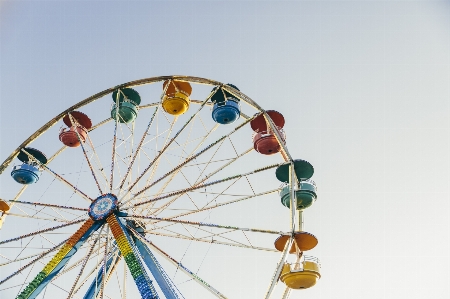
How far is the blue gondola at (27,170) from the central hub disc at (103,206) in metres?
3.18

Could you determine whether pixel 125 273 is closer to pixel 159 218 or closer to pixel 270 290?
pixel 159 218

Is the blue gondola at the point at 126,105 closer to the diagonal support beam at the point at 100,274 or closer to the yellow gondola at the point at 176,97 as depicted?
the yellow gondola at the point at 176,97

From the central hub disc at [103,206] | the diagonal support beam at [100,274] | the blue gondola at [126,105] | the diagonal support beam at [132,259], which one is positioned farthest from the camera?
the blue gondola at [126,105]

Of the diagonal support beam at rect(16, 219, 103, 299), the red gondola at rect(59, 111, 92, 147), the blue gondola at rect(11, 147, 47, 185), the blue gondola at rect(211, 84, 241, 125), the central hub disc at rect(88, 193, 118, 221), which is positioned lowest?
the diagonal support beam at rect(16, 219, 103, 299)

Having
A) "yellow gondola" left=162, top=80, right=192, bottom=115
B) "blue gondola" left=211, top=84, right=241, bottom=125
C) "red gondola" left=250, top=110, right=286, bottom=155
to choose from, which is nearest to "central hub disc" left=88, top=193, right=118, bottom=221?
"yellow gondola" left=162, top=80, right=192, bottom=115

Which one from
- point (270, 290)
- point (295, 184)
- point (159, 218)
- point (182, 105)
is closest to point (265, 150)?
point (295, 184)

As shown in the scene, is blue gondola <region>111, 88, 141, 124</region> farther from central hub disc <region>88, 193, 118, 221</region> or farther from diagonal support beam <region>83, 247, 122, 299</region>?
diagonal support beam <region>83, 247, 122, 299</region>

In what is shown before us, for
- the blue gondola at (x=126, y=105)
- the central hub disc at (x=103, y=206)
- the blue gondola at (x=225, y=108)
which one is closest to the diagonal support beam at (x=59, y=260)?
the central hub disc at (x=103, y=206)

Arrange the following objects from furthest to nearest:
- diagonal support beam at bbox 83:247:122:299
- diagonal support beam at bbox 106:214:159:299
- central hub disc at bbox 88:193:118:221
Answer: central hub disc at bbox 88:193:118:221
diagonal support beam at bbox 83:247:122:299
diagonal support beam at bbox 106:214:159:299

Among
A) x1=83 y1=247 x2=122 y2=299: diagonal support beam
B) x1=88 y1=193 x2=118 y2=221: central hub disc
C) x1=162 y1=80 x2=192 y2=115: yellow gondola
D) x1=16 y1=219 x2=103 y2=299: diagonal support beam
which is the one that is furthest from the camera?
x1=162 y1=80 x2=192 y2=115: yellow gondola

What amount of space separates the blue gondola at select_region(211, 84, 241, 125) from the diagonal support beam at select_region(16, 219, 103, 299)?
4.26 meters

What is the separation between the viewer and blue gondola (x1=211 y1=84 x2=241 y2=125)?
13648 millimetres

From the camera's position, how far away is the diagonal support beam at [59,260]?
10.5 m

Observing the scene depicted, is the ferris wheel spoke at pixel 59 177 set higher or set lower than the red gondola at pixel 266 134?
lower
